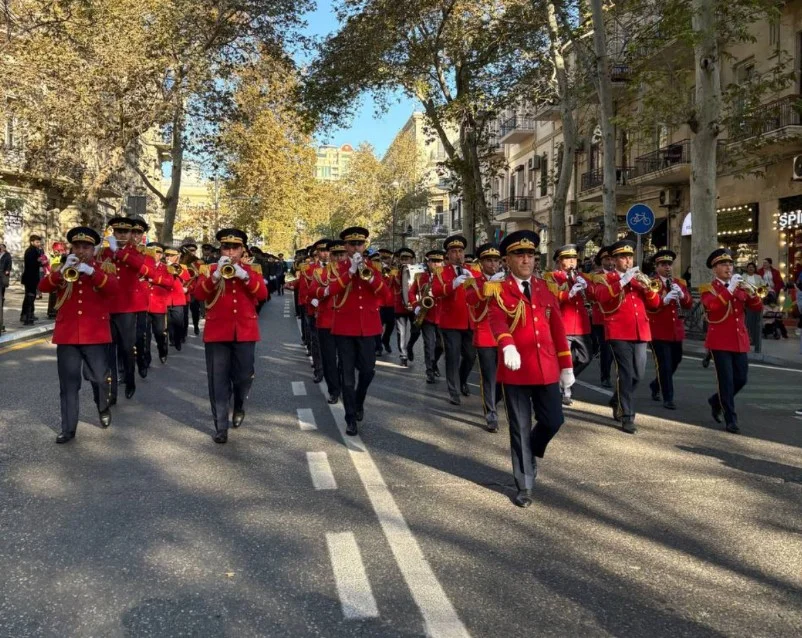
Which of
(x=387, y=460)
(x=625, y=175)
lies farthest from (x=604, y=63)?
(x=387, y=460)

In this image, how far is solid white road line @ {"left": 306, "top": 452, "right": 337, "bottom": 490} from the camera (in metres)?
5.78

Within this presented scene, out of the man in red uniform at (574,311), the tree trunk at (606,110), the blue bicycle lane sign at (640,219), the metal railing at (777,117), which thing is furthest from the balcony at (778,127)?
the man in red uniform at (574,311)

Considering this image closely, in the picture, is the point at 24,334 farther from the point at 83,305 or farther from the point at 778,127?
the point at 778,127

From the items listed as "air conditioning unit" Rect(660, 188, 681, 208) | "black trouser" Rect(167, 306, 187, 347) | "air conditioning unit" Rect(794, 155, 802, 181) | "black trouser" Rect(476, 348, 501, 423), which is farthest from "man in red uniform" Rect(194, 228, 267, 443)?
"air conditioning unit" Rect(660, 188, 681, 208)

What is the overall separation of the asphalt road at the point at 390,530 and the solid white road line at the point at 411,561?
0.04 feet

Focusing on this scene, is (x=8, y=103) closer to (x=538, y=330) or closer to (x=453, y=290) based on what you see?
(x=453, y=290)

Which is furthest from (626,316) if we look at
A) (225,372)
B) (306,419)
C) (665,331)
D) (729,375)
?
(225,372)

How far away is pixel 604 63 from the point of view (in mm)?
20094

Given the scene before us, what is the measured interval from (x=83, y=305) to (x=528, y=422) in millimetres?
4127

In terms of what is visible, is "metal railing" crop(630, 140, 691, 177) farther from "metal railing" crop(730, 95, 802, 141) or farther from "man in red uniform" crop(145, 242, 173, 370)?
"man in red uniform" crop(145, 242, 173, 370)

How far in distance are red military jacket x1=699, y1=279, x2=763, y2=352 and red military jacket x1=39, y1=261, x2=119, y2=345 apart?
582 cm

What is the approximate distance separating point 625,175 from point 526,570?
29934 mm

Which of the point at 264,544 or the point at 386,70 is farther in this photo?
the point at 386,70

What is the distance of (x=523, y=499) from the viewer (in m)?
5.39
